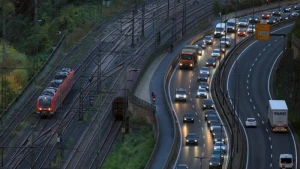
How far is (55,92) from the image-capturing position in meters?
57.2

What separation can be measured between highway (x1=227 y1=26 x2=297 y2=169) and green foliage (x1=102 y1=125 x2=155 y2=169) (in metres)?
4.87

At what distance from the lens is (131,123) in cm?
5609

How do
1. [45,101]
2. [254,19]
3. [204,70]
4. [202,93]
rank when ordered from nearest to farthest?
1. [45,101]
2. [202,93]
3. [204,70]
4. [254,19]

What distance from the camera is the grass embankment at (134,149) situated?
49.5 meters

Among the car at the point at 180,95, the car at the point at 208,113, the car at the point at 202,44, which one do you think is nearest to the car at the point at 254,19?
the car at the point at 202,44

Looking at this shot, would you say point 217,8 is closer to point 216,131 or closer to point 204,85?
point 204,85

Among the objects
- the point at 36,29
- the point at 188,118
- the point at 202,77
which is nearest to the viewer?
the point at 188,118

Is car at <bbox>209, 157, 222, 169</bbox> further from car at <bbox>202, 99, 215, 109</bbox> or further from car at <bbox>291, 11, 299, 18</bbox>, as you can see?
car at <bbox>291, 11, 299, 18</bbox>

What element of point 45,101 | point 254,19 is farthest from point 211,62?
point 45,101

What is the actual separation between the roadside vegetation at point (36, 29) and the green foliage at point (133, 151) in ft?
26.8

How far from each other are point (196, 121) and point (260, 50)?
1587cm

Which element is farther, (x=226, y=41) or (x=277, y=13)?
(x=277, y=13)

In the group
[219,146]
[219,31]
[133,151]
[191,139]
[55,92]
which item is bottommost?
[133,151]

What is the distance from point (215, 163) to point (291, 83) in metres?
13.3
